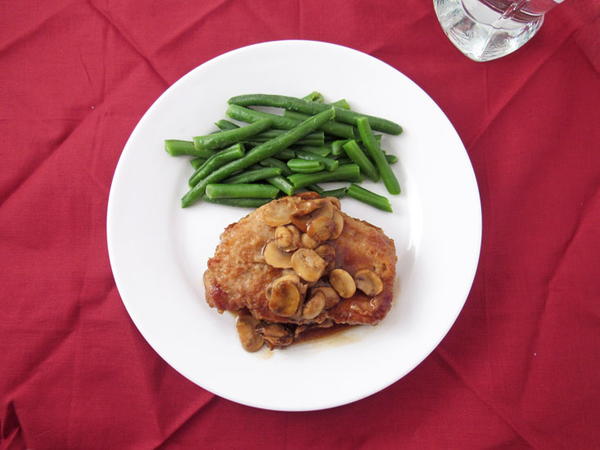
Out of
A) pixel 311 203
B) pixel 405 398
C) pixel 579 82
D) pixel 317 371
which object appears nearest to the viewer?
pixel 311 203

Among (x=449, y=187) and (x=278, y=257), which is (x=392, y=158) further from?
(x=278, y=257)

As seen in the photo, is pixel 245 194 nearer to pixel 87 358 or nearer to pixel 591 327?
pixel 87 358

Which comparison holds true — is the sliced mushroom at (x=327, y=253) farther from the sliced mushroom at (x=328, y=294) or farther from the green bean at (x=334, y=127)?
the green bean at (x=334, y=127)

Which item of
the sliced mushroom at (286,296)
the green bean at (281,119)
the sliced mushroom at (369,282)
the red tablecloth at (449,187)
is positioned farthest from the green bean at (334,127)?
the sliced mushroom at (286,296)

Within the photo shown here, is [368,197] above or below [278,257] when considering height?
below

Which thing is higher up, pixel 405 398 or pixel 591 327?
pixel 405 398

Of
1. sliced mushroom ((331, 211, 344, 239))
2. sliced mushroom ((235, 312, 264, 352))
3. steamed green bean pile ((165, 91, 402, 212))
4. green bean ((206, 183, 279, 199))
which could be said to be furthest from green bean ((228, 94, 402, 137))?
sliced mushroom ((235, 312, 264, 352))

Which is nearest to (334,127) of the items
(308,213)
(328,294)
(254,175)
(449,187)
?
(254,175)

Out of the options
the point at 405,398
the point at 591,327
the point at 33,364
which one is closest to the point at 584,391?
the point at 591,327
